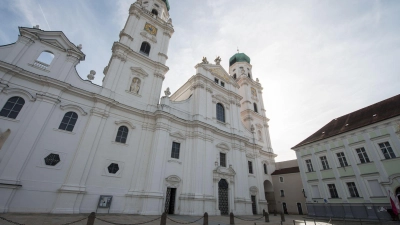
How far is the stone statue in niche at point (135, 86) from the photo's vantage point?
1812cm

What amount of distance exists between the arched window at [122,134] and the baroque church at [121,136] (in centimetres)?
8

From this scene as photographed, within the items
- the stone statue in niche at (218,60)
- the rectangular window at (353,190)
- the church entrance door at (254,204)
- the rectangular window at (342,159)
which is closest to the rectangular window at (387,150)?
the rectangular window at (342,159)

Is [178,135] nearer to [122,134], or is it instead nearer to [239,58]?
[122,134]

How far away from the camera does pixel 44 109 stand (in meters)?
12.6

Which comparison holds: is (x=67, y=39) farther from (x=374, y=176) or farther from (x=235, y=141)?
(x=374, y=176)

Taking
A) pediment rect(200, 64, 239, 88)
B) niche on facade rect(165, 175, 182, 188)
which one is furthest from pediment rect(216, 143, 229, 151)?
pediment rect(200, 64, 239, 88)

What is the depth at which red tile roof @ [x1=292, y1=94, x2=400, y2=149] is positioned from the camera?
53.9ft

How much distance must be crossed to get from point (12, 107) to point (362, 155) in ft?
91.8

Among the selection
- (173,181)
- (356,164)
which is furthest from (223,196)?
(356,164)

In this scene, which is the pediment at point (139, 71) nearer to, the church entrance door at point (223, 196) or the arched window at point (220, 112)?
the arched window at point (220, 112)

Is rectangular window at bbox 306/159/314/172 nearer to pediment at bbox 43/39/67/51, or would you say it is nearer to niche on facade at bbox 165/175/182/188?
niche on facade at bbox 165/175/182/188

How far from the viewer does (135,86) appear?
1833 centimetres

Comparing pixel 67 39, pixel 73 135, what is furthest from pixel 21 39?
pixel 73 135

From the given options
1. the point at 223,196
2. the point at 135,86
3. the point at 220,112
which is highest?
the point at 220,112
